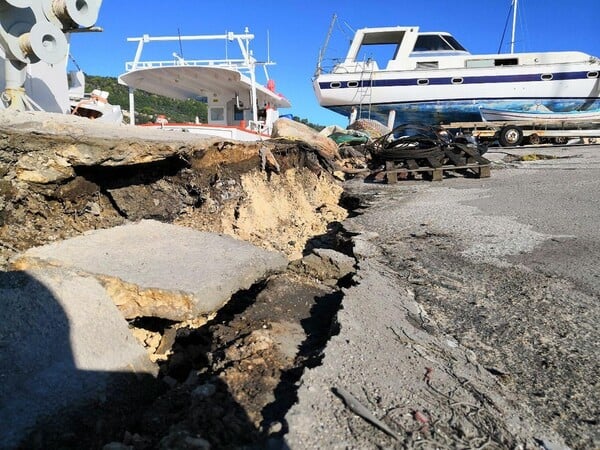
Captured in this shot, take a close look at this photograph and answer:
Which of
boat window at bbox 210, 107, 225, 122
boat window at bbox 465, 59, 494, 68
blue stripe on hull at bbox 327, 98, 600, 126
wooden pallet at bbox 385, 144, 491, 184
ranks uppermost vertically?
boat window at bbox 465, 59, 494, 68

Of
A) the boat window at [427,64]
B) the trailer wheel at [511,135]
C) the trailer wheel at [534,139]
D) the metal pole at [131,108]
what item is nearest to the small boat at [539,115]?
the trailer wheel at [534,139]

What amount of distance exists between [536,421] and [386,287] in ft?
5.33

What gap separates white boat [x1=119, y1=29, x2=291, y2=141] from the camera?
1108cm

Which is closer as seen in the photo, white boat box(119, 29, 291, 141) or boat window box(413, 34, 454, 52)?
white boat box(119, 29, 291, 141)

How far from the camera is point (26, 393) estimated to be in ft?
7.29

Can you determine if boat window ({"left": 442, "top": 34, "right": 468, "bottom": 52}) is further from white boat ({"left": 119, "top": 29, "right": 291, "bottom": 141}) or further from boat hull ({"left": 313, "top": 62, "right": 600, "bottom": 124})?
white boat ({"left": 119, "top": 29, "right": 291, "bottom": 141})

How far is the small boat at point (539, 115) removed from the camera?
15.5 metres

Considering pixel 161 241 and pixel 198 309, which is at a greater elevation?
pixel 161 241

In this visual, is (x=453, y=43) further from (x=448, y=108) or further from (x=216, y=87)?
(x=216, y=87)

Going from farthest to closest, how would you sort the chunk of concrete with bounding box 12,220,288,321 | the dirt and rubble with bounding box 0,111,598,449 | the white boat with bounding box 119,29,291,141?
the white boat with bounding box 119,29,291,141 < the chunk of concrete with bounding box 12,220,288,321 < the dirt and rubble with bounding box 0,111,598,449

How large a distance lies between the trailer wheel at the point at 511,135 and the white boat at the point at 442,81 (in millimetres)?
1218

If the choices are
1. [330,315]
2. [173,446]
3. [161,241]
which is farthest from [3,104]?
[173,446]

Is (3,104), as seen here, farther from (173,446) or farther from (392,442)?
(392,442)

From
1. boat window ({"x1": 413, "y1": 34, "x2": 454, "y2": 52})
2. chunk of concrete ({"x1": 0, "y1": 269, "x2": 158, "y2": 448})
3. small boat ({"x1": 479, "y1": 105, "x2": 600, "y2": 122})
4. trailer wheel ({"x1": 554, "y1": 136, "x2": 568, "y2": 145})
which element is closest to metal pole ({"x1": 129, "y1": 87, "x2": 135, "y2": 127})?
chunk of concrete ({"x1": 0, "y1": 269, "x2": 158, "y2": 448})
